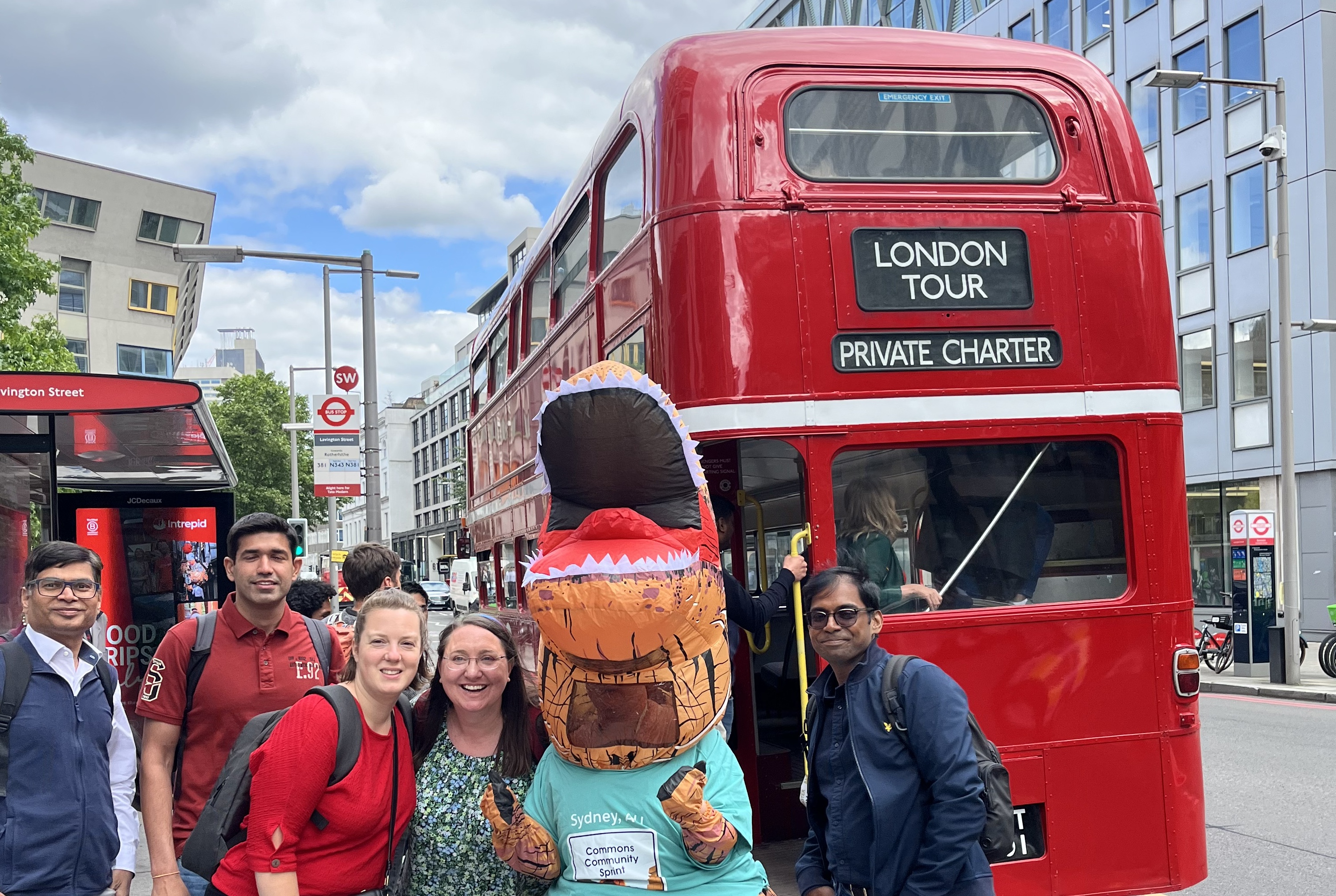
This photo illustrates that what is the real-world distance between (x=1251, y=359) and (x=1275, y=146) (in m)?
10.5

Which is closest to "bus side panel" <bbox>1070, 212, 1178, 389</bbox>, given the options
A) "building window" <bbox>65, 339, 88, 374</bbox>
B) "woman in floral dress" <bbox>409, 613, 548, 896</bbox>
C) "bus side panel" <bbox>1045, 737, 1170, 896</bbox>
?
"bus side panel" <bbox>1045, 737, 1170, 896</bbox>

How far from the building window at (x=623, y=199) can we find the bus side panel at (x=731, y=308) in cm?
50

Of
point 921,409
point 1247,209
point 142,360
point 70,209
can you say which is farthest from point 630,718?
point 142,360

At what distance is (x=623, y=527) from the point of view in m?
3.26

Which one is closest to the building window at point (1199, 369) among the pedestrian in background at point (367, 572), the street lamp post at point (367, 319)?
the street lamp post at point (367, 319)

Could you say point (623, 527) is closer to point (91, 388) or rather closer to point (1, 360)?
point (91, 388)

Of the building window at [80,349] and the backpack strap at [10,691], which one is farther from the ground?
the building window at [80,349]

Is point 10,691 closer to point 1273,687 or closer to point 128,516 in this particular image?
point 128,516

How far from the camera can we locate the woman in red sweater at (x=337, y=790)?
10.00 ft

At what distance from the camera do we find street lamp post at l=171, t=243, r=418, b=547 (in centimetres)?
1669

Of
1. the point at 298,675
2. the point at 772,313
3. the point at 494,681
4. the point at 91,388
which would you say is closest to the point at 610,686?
the point at 494,681

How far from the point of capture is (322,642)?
420 cm

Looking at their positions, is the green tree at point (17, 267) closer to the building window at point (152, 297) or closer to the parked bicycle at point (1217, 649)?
the parked bicycle at point (1217, 649)

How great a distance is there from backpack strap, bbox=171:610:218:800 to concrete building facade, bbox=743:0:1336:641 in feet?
70.9
